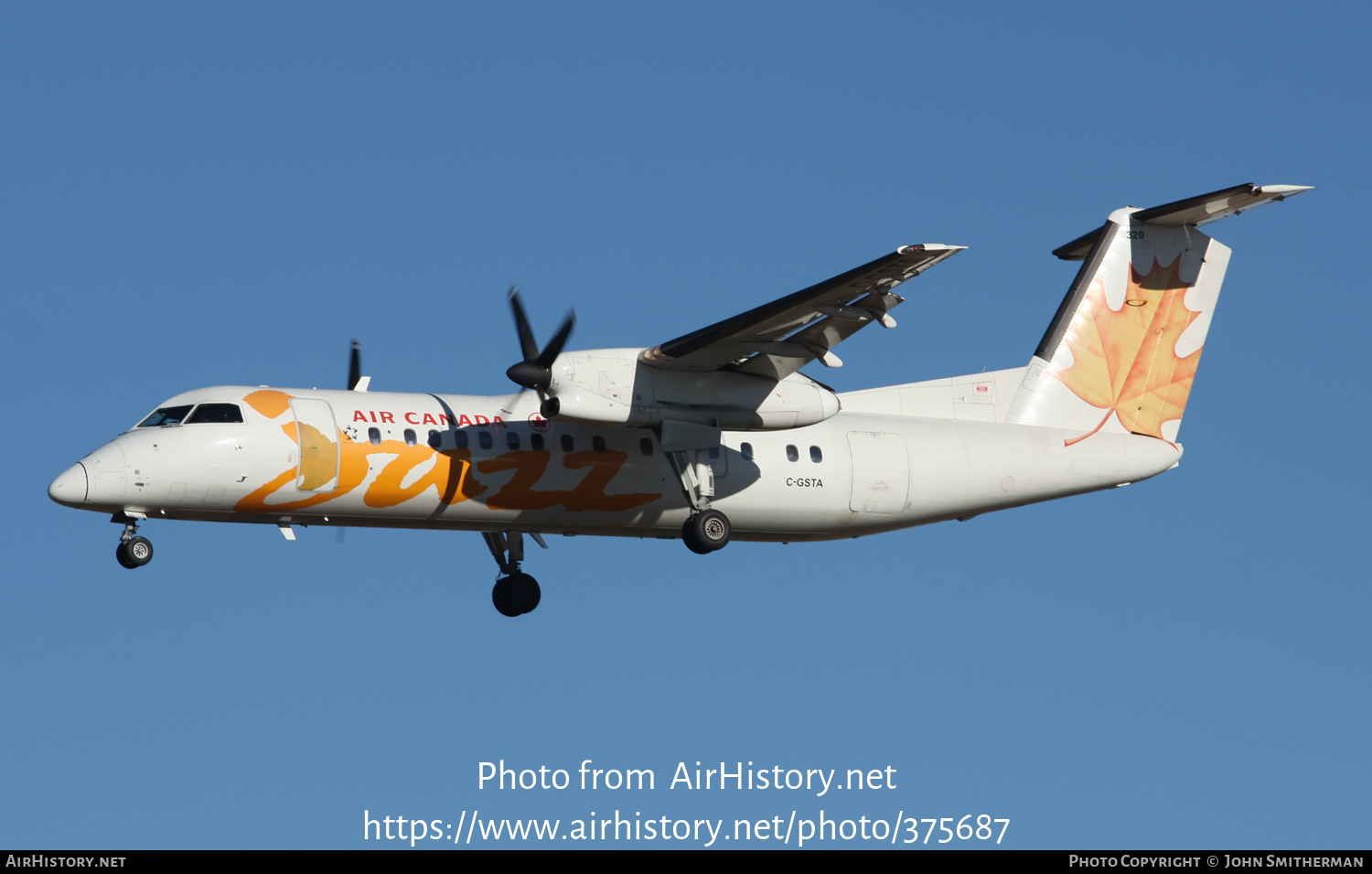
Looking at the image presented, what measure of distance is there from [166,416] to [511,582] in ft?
17.0

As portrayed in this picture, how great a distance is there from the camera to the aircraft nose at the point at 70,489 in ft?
54.5

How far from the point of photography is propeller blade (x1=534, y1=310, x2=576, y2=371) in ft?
58.2

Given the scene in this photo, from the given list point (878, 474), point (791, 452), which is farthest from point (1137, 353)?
point (791, 452)

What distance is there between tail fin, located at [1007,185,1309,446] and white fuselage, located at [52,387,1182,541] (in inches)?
19.1

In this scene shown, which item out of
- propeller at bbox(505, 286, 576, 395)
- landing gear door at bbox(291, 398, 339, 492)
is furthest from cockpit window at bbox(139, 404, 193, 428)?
propeller at bbox(505, 286, 576, 395)

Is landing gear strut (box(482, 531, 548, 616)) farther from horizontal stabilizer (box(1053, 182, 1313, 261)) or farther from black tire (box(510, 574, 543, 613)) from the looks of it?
horizontal stabilizer (box(1053, 182, 1313, 261))

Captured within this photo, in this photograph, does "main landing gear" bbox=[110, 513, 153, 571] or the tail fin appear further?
the tail fin

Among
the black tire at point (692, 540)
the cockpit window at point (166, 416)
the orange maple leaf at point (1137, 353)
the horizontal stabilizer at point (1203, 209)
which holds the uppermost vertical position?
the horizontal stabilizer at point (1203, 209)

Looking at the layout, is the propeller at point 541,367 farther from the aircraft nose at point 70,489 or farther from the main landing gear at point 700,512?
the aircraft nose at point 70,489

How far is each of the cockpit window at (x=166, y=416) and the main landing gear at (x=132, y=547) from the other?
105 centimetres

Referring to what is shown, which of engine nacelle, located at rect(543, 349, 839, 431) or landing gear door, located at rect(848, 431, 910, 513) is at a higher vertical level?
engine nacelle, located at rect(543, 349, 839, 431)

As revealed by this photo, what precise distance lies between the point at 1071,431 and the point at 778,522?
433cm

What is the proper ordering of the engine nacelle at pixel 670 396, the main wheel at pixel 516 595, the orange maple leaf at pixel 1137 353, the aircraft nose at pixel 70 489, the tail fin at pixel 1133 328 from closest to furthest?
the aircraft nose at pixel 70 489 < the engine nacelle at pixel 670 396 < the main wheel at pixel 516 595 < the tail fin at pixel 1133 328 < the orange maple leaf at pixel 1137 353

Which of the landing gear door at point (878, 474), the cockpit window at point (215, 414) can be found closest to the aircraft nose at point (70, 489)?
the cockpit window at point (215, 414)
